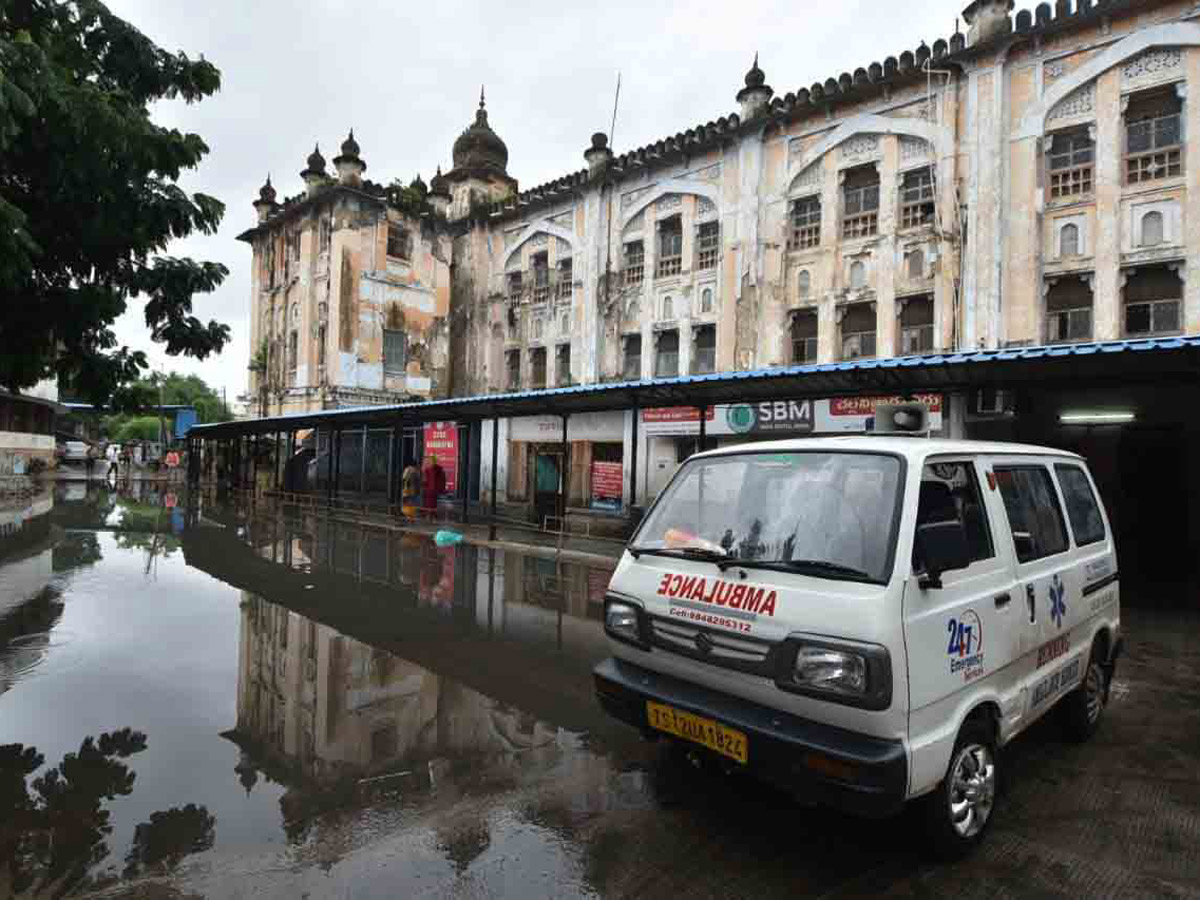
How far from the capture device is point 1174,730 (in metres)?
5.01

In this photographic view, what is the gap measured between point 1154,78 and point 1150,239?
340cm

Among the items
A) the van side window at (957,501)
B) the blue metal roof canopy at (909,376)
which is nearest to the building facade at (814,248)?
the blue metal roof canopy at (909,376)

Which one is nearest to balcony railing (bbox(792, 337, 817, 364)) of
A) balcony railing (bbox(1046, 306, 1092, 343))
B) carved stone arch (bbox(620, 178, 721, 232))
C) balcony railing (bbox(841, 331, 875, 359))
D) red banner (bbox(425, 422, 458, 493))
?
balcony railing (bbox(841, 331, 875, 359))

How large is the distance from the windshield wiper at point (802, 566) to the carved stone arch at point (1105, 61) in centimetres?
1687

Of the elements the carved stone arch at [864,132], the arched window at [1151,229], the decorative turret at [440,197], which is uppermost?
the decorative turret at [440,197]

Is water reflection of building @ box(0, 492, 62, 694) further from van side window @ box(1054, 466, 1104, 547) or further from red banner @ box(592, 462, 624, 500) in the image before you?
red banner @ box(592, 462, 624, 500)

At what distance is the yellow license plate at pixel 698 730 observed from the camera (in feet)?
10.4

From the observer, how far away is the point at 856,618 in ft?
9.58

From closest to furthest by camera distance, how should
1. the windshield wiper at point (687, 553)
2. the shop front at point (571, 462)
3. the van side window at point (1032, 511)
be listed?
the windshield wiper at point (687, 553) < the van side window at point (1032, 511) < the shop front at point (571, 462)

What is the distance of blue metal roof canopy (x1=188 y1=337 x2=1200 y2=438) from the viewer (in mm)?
8203

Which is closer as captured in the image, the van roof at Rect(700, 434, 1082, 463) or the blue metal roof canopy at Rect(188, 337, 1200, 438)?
the van roof at Rect(700, 434, 1082, 463)

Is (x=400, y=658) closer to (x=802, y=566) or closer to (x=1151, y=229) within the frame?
(x=802, y=566)

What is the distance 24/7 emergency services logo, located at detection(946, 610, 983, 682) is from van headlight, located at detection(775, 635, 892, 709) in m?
0.56

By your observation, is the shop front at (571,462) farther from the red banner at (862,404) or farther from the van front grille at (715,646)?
the van front grille at (715,646)
